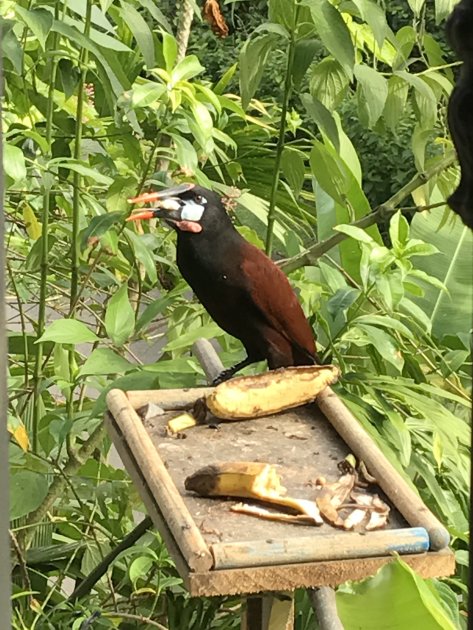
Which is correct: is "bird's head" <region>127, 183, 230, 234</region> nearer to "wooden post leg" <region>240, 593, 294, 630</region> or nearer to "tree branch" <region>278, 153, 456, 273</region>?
"tree branch" <region>278, 153, 456, 273</region>

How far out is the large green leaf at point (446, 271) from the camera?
4.74 ft

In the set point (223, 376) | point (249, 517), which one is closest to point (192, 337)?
point (223, 376)

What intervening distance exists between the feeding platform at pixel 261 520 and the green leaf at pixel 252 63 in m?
0.32

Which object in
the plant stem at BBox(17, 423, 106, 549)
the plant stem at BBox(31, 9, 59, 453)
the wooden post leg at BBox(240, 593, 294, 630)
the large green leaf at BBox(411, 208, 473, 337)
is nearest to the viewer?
the wooden post leg at BBox(240, 593, 294, 630)

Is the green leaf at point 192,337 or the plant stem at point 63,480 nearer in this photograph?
the green leaf at point 192,337

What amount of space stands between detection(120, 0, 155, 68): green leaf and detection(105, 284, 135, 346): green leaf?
0.24 metres

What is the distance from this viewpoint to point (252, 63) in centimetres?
101

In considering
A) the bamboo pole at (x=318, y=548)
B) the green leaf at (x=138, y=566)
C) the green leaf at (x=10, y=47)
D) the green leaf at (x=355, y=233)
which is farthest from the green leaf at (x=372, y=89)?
the green leaf at (x=138, y=566)

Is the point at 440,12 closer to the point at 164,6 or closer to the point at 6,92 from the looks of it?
the point at 6,92

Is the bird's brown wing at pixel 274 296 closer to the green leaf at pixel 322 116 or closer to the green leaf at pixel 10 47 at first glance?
the green leaf at pixel 322 116

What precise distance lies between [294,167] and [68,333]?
1.05ft

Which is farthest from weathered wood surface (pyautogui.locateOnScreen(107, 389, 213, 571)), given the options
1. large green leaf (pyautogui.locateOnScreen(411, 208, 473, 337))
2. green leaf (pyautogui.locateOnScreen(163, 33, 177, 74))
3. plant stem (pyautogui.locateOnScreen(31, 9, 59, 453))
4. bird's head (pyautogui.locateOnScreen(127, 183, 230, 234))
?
large green leaf (pyautogui.locateOnScreen(411, 208, 473, 337))

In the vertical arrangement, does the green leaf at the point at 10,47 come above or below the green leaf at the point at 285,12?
above

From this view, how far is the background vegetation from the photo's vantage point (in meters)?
0.97
